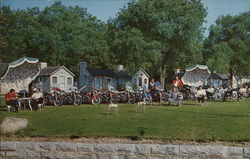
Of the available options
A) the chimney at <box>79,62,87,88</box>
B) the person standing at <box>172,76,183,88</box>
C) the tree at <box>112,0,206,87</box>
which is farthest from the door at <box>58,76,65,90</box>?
the person standing at <box>172,76,183,88</box>

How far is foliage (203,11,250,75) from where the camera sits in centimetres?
820

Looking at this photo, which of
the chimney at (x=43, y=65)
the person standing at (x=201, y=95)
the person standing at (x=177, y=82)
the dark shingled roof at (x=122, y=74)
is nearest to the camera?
the chimney at (x=43, y=65)

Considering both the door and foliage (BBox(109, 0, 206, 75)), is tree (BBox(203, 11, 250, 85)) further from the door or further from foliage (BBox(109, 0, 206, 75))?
the door

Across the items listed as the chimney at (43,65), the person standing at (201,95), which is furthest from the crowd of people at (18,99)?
the person standing at (201,95)

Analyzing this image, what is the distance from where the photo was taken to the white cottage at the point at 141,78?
827 cm

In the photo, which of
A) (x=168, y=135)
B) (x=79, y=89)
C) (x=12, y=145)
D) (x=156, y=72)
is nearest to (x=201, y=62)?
(x=156, y=72)

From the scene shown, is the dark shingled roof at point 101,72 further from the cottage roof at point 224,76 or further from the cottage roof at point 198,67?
the cottage roof at point 224,76

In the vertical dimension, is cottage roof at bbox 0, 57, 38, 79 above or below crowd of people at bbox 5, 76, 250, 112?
above

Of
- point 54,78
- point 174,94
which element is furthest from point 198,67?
point 54,78

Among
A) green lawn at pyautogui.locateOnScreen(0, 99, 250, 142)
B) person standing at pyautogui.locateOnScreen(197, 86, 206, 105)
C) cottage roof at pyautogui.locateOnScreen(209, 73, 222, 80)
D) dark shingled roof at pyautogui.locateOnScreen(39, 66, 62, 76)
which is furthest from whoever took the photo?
person standing at pyautogui.locateOnScreen(197, 86, 206, 105)

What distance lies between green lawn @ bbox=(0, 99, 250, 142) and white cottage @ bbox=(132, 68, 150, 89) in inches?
26.9

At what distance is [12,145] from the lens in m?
7.38

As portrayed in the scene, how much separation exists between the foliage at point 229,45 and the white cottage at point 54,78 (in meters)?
3.44

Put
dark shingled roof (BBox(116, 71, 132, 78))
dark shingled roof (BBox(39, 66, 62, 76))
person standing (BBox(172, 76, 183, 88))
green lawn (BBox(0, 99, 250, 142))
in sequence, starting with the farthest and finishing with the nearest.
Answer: person standing (BBox(172, 76, 183, 88)) → dark shingled roof (BBox(116, 71, 132, 78)) → dark shingled roof (BBox(39, 66, 62, 76)) → green lawn (BBox(0, 99, 250, 142))
